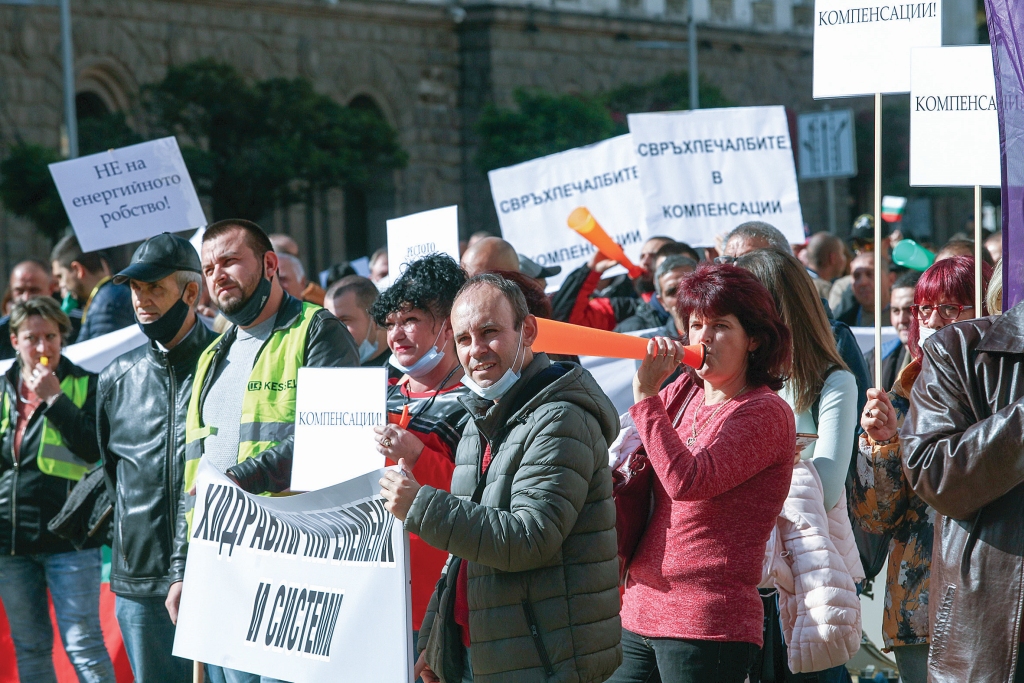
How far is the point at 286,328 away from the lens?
15.1 feet

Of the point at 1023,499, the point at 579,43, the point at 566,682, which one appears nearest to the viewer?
the point at 1023,499

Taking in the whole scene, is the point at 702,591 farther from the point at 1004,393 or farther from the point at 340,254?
the point at 340,254

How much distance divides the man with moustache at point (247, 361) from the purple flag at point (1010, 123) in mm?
2134

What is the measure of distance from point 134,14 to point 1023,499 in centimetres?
2054

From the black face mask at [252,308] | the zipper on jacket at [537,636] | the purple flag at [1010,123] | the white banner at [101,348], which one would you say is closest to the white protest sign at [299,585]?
the zipper on jacket at [537,636]

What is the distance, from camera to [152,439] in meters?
4.84

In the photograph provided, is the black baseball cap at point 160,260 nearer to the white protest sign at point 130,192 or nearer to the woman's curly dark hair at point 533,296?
the woman's curly dark hair at point 533,296

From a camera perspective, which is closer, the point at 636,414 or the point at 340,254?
the point at 636,414

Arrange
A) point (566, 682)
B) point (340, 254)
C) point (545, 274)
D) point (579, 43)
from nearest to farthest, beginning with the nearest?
point (566, 682), point (545, 274), point (340, 254), point (579, 43)

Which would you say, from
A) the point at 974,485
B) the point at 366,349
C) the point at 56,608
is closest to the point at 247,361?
the point at 56,608

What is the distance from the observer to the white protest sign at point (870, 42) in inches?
190

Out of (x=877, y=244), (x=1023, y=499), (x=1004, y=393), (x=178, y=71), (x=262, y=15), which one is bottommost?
(x=1023, y=499)

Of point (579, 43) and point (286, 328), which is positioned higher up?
point (579, 43)

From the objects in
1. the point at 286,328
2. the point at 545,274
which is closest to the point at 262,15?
the point at 545,274
